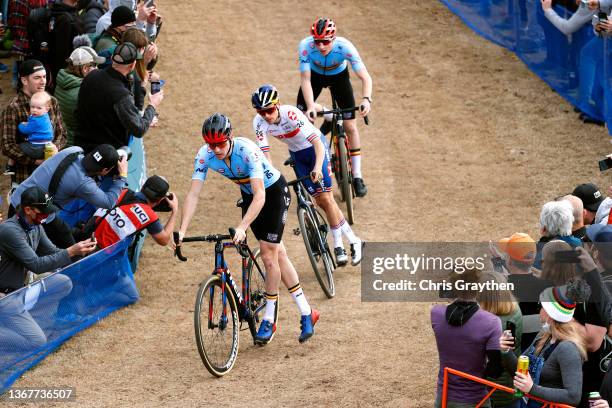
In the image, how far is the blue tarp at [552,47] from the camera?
45.5 ft

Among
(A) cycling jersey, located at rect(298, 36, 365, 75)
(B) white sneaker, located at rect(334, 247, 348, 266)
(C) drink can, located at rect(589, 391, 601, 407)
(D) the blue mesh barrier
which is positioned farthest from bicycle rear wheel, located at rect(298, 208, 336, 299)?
(C) drink can, located at rect(589, 391, 601, 407)

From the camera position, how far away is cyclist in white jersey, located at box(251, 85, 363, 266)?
1023 cm

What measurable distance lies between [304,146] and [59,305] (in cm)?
321

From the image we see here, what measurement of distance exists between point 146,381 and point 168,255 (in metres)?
3.13

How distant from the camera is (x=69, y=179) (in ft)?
32.4

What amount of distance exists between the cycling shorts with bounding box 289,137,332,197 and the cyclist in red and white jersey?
2.74 feet

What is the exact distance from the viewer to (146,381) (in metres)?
9.06

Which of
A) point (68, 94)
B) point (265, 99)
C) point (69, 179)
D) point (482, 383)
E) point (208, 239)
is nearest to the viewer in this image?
point (482, 383)

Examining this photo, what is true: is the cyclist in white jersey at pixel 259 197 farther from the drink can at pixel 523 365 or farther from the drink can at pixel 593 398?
the drink can at pixel 593 398

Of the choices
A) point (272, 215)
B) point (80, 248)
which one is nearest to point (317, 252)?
point (272, 215)

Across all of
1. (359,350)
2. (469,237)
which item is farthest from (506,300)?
(469,237)

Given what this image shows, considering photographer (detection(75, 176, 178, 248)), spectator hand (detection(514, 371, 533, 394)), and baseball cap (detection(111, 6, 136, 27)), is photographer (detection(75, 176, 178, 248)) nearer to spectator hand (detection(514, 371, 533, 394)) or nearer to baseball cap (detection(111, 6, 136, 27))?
baseball cap (detection(111, 6, 136, 27))

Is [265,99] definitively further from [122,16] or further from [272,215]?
[122,16]

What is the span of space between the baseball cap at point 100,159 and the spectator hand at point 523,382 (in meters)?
4.89
